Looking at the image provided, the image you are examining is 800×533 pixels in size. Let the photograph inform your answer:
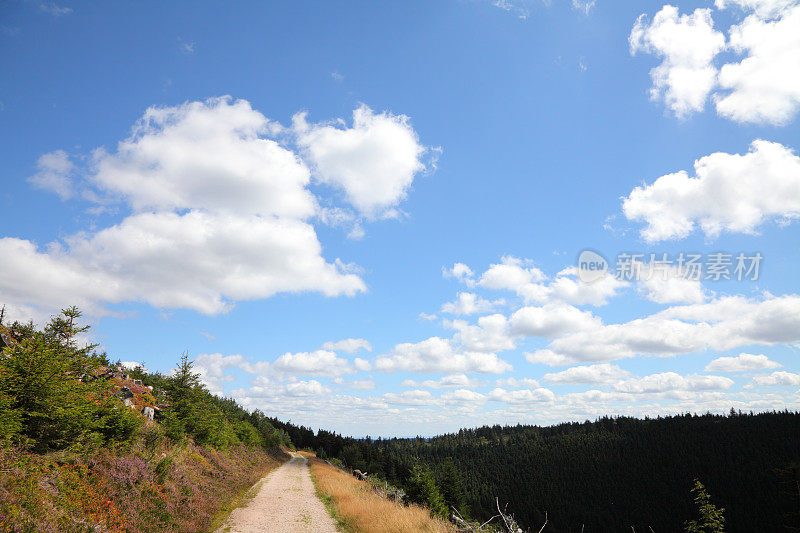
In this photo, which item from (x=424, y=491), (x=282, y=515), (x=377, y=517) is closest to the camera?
(x=377, y=517)

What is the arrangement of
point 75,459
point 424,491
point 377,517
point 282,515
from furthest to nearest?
point 424,491
point 282,515
point 377,517
point 75,459

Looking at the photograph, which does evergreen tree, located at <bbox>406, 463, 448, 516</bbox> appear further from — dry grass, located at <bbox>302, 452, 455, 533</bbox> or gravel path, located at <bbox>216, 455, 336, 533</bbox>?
dry grass, located at <bbox>302, 452, 455, 533</bbox>

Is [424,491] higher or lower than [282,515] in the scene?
lower

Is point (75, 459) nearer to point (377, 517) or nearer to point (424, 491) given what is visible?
point (377, 517)

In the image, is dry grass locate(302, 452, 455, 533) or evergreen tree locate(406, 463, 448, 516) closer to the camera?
dry grass locate(302, 452, 455, 533)

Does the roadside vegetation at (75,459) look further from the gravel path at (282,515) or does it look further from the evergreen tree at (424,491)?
the evergreen tree at (424,491)

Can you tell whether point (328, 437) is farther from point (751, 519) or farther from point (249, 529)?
point (751, 519)

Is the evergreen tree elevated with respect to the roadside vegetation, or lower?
lower

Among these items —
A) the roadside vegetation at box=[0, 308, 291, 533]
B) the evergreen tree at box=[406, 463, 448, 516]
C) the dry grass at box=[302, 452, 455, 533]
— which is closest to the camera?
the roadside vegetation at box=[0, 308, 291, 533]

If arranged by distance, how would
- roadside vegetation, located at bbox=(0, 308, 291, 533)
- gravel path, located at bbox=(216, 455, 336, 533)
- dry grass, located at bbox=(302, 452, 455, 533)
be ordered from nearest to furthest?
roadside vegetation, located at bbox=(0, 308, 291, 533) → dry grass, located at bbox=(302, 452, 455, 533) → gravel path, located at bbox=(216, 455, 336, 533)

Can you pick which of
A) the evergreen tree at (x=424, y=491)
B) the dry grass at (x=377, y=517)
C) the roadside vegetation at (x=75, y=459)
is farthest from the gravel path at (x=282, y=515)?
the evergreen tree at (x=424, y=491)

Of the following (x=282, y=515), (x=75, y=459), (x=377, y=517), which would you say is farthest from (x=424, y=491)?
(x=75, y=459)

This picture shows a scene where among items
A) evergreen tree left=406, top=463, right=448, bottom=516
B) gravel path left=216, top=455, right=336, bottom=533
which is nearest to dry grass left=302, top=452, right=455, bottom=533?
gravel path left=216, top=455, right=336, bottom=533

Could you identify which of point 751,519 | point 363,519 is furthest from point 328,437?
point 751,519
